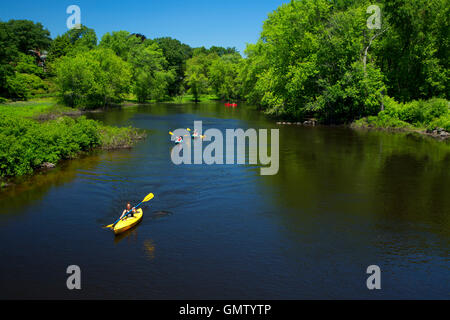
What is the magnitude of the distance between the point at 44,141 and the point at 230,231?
18.0 meters

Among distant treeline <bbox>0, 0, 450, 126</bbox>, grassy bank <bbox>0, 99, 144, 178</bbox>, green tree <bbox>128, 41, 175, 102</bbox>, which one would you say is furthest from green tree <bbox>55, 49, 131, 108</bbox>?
grassy bank <bbox>0, 99, 144, 178</bbox>

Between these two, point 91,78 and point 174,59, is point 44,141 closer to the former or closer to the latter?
point 91,78

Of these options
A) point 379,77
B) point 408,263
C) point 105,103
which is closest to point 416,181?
point 408,263

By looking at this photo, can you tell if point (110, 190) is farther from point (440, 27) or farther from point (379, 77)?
point (440, 27)

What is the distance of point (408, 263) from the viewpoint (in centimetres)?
1584

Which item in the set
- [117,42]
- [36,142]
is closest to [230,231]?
[36,142]

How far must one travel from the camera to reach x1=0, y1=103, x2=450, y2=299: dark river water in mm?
14266

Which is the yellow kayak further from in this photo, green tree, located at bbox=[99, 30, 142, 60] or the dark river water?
green tree, located at bbox=[99, 30, 142, 60]

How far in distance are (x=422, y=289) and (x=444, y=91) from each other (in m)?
50.6

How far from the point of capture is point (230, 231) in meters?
18.7

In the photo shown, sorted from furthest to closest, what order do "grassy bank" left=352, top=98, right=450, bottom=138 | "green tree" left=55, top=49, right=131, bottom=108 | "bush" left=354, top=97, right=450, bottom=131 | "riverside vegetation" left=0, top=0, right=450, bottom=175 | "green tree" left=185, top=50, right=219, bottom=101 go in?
1. "green tree" left=185, top=50, right=219, bottom=101
2. "green tree" left=55, top=49, right=131, bottom=108
3. "riverside vegetation" left=0, top=0, right=450, bottom=175
4. "bush" left=354, top=97, right=450, bottom=131
5. "grassy bank" left=352, top=98, right=450, bottom=138

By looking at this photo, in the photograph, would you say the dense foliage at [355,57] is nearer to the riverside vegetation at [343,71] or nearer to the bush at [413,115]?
the riverside vegetation at [343,71]

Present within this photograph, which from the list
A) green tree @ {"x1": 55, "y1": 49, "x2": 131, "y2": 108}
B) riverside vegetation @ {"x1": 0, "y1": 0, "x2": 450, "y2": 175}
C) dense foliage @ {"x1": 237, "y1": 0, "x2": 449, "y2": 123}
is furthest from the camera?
green tree @ {"x1": 55, "y1": 49, "x2": 131, "y2": 108}

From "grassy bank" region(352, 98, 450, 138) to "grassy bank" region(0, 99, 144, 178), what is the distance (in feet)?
111
